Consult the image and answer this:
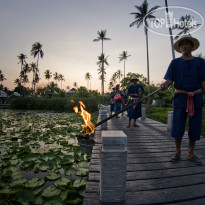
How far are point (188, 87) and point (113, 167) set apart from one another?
74.9 inches

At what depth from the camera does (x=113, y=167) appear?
137 cm

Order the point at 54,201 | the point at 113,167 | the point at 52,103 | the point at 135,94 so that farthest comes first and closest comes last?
the point at 52,103, the point at 135,94, the point at 54,201, the point at 113,167

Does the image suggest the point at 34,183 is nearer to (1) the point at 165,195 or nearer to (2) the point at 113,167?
(2) the point at 113,167

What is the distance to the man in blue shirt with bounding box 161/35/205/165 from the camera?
228 cm

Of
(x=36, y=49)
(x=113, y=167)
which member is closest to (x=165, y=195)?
(x=113, y=167)

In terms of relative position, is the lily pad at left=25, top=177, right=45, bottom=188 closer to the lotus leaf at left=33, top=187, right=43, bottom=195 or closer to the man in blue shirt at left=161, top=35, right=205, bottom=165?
the lotus leaf at left=33, top=187, right=43, bottom=195

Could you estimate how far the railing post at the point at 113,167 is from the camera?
1.34 m

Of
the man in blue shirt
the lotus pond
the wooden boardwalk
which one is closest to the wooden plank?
the wooden boardwalk

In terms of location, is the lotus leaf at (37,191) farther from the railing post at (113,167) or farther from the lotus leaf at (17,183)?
the railing post at (113,167)

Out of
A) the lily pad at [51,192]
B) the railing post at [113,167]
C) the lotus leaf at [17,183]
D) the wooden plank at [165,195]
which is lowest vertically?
the lotus leaf at [17,183]

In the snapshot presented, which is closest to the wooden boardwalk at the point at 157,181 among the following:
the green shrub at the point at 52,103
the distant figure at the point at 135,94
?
the distant figure at the point at 135,94

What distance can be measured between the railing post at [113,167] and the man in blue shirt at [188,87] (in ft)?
4.98

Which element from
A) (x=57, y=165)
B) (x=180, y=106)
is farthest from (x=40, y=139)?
(x=180, y=106)

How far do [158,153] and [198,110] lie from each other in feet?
3.93
